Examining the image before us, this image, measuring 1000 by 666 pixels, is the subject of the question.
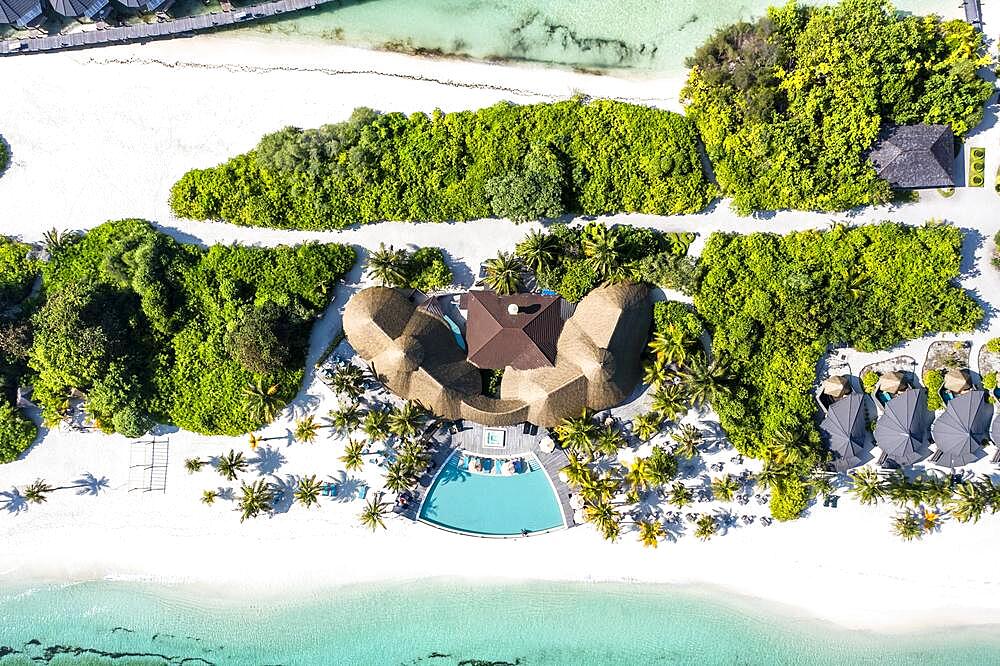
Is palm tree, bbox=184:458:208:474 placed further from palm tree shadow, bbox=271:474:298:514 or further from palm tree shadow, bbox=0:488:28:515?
palm tree shadow, bbox=0:488:28:515

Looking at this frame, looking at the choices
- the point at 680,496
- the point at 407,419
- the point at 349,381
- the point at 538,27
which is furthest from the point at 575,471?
the point at 538,27

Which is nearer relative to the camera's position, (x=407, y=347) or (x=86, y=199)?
(x=407, y=347)

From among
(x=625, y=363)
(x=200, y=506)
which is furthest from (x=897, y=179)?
(x=200, y=506)

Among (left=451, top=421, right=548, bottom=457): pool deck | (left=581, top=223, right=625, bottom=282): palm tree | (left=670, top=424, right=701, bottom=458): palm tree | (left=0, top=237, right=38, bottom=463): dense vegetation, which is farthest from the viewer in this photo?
(left=451, top=421, right=548, bottom=457): pool deck

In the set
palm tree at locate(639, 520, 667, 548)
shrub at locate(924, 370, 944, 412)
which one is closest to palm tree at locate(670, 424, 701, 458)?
palm tree at locate(639, 520, 667, 548)

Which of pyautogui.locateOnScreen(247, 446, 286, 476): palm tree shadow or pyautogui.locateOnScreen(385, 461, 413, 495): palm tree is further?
pyautogui.locateOnScreen(247, 446, 286, 476): palm tree shadow

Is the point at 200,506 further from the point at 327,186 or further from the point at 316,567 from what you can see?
the point at 327,186

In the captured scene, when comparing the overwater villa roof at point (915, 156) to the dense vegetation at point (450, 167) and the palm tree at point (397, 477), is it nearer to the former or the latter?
the dense vegetation at point (450, 167)

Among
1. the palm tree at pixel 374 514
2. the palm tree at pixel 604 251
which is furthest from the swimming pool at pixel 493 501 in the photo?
the palm tree at pixel 604 251
